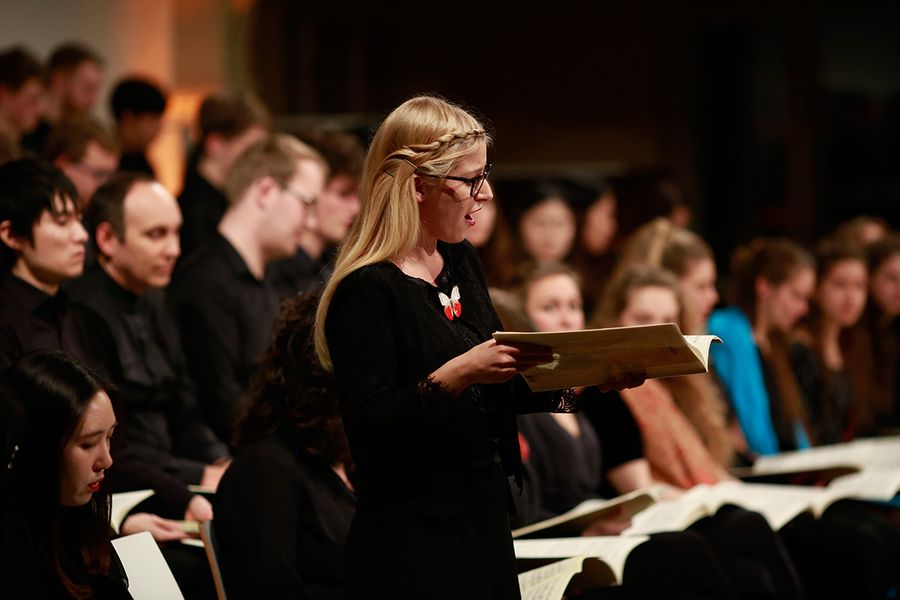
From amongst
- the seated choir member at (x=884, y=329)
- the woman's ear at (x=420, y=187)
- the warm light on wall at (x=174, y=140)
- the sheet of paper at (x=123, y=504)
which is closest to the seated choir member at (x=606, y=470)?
the sheet of paper at (x=123, y=504)

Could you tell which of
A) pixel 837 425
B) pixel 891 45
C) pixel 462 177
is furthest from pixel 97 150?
pixel 891 45

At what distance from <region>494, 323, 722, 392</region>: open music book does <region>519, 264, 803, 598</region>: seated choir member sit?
1.32m

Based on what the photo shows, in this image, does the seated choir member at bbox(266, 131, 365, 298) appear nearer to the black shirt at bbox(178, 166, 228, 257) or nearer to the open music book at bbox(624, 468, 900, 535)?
the black shirt at bbox(178, 166, 228, 257)

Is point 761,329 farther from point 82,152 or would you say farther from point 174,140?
point 174,140

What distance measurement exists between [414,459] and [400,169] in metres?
0.46

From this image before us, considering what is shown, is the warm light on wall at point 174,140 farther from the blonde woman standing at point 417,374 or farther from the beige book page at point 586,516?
the blonde woman standing at point 417,374

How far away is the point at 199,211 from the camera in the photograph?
5055mm

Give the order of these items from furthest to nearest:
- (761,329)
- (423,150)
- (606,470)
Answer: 1. (761,329)
2. (606,470)
3. (423,150)

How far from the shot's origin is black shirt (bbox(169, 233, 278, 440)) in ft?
12.6

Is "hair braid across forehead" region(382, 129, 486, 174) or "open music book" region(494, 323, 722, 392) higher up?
"hair braid across forehead" region(382, 129, 486, 174)

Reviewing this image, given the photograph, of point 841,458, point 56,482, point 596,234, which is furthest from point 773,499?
point 596,234

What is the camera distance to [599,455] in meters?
4.05

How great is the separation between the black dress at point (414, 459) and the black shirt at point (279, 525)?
603 mm

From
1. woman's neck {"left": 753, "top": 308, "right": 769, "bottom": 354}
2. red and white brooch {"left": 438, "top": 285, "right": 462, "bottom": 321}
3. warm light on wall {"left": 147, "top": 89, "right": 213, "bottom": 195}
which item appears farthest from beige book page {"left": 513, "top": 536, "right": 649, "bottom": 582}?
warm light on wall {"left": 147, "top": 89, "right": 213, "bottom": 195}
